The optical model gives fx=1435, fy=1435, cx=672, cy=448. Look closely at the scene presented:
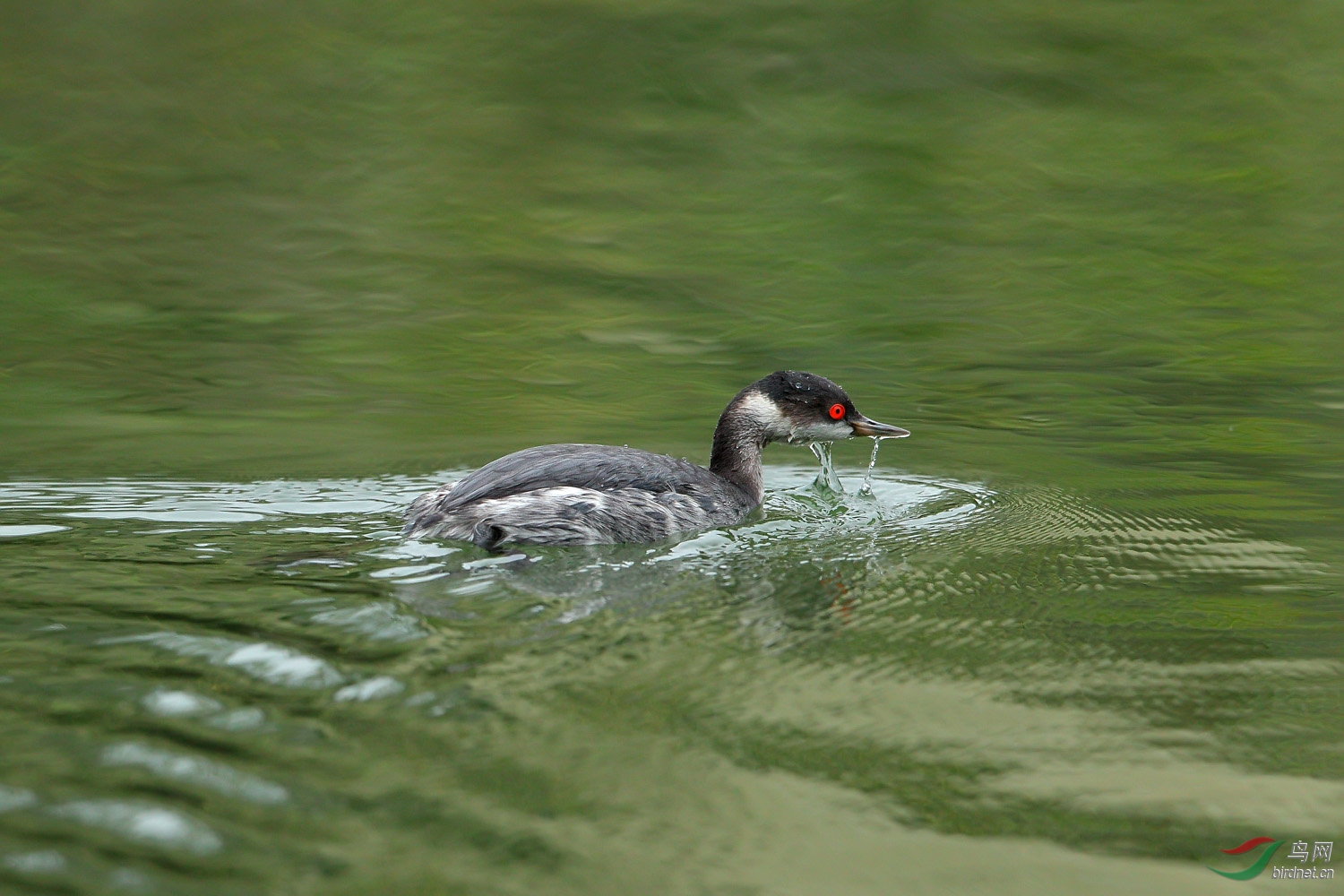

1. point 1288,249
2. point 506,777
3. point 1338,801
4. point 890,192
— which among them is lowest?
point 1338,801

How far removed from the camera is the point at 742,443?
7.68 metres

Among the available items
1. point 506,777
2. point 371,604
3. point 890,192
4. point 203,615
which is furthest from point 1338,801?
point 890,192

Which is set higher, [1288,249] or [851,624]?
[1288,249]

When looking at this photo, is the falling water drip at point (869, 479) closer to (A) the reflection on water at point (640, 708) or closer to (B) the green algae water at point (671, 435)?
(B) the green algae water at point (671, 435)

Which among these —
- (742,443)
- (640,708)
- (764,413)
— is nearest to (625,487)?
(742,443)

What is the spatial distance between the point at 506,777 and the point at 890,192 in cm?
1115

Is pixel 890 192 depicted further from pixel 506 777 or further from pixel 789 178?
pixel 506 777

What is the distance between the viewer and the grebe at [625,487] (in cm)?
640

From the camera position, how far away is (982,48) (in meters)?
16.5

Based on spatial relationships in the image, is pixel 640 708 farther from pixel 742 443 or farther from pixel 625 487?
pixel 742 443

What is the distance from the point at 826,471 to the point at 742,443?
1.86 ft

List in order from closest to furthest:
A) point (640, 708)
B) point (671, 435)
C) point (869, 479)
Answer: point (640, 708) < point (869, 479) < point (671, 435)

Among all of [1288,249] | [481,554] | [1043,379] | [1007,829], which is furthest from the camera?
[1288,249]

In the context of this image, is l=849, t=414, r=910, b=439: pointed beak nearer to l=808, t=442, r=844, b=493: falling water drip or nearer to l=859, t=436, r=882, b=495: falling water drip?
l=859, t=436, r=882, b=495: falling water drip
